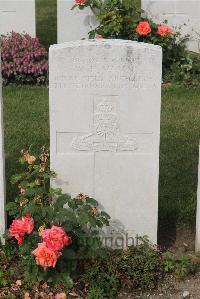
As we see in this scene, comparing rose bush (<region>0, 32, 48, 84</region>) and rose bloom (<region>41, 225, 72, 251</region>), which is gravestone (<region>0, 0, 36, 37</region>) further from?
rose bloom (<region>41, 225, 72, 251</region>)

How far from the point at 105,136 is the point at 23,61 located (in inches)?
211

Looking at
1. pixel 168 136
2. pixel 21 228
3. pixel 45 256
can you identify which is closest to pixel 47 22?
pixel 168 136

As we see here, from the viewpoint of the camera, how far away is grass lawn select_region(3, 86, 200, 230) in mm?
6395

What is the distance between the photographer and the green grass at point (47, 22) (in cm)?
1430

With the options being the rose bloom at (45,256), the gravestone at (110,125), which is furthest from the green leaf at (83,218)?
the gravestone at (110,125)

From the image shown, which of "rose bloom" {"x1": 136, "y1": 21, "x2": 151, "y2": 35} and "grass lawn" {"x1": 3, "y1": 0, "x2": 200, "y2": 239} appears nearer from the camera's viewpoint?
"grass lawn" {"x1": 3, "y1": 0, "x2": 200, "y2": 239}

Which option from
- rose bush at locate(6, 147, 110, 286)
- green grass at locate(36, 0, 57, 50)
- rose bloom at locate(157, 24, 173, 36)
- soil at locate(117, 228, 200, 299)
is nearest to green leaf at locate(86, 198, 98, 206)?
rose bush at locate(6, 147, 110, 286)

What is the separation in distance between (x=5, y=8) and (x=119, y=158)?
6.40 m

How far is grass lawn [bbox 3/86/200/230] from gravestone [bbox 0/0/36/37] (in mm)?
1266

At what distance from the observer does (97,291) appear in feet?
16.0

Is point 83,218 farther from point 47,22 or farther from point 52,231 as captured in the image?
point 47,22

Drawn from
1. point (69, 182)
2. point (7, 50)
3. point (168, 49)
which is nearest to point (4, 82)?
point (7, 50)

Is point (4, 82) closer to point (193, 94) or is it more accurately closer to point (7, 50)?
point (7, 50)

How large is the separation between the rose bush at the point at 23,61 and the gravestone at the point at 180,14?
1.84m
